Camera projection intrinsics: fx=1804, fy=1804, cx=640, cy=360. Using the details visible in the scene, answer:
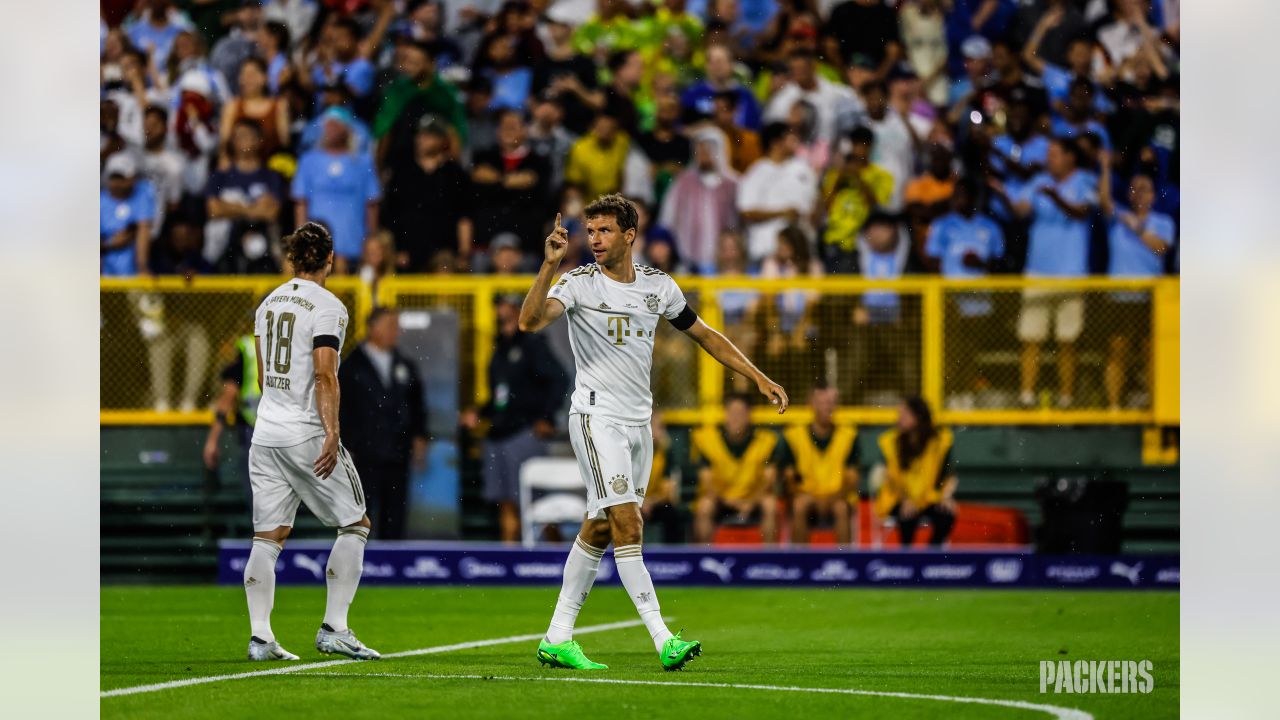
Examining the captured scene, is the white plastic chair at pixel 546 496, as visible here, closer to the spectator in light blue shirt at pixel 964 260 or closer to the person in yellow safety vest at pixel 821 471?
the person in yellow safety vest at pixel 821 471

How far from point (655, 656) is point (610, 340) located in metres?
1.72

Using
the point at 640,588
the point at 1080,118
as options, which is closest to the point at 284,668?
the point at 640,588

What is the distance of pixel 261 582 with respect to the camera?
7.98 metres

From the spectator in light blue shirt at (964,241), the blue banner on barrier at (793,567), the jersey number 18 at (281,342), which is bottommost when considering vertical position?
the blue banner on barrier at (793,567)

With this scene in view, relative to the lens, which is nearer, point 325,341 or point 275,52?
point 325,341

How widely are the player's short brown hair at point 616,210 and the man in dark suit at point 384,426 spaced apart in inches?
238

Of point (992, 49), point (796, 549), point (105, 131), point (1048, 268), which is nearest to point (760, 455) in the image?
point (796, 549)

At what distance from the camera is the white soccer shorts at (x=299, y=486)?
804 cm

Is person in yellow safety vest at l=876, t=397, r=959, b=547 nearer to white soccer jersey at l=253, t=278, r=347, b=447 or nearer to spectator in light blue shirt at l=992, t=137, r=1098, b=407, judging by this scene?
spectator in light blue shirt at l=992, t=137, r=1098, b=407

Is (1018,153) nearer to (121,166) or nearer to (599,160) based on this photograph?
(599,160)

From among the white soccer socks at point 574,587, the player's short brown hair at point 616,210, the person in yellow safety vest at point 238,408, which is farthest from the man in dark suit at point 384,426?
the player's short brown hair at point 616,210
